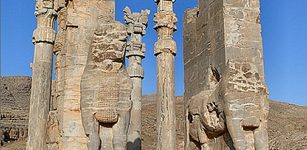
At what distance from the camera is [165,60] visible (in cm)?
1172

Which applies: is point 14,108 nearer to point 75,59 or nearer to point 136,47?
point 136,47

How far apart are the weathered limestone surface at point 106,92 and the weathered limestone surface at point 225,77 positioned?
185cm

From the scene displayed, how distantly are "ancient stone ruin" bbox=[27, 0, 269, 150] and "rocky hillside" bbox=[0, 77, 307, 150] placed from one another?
384 inches

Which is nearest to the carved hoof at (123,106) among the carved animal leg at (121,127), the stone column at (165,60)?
the carved animal leg at (121,127)

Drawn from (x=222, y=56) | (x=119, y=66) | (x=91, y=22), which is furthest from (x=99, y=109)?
(x=222, y=56)

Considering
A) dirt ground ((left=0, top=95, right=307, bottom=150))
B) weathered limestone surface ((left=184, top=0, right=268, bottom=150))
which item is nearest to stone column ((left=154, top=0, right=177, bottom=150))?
weathered limestone surface ((left=184, top=0, right=268, bottom=150))

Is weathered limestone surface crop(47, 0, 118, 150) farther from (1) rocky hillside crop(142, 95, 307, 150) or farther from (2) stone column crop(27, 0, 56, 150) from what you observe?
(1) rocky hillside crop(142, 95, 307, 150)

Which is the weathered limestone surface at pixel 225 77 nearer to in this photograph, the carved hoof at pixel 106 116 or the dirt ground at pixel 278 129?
the carved hoof at pixel 106 116

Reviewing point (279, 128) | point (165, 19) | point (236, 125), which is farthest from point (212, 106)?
point (279, 128)

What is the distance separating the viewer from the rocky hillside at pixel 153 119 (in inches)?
809

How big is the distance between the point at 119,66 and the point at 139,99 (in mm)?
9109

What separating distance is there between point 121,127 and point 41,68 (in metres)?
4.37

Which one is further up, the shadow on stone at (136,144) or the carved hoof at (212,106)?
the carved hoof at (212,106)

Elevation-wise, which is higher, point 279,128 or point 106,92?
point 106,92
